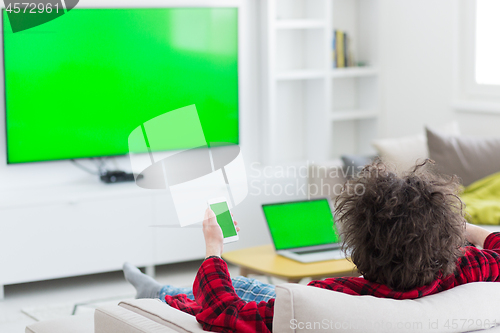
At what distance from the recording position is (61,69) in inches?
141

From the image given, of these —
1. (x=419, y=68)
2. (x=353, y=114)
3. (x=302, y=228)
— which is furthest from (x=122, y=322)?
(x=419, y=68)

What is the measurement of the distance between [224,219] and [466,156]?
2.35 meters

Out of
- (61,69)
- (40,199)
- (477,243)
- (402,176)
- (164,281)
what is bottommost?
(164,281)

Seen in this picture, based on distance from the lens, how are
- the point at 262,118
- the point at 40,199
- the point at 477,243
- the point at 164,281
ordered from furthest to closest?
the point at 262,118, the point at 164,281, the point at 40,199, the point at 477,243

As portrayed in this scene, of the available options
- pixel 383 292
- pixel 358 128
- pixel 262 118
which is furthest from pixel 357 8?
pixel 383 292

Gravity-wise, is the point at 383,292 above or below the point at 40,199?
above

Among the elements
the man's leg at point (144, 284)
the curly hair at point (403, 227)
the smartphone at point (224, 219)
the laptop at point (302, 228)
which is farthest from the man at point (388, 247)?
the laptop at point (302, 228)

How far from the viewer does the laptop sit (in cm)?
273

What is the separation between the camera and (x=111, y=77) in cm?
372

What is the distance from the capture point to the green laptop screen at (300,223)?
2.74 metres

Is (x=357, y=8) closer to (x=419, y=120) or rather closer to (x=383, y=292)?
(x=419, y=120)

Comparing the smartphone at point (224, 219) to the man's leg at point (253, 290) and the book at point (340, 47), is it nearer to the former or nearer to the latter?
the man's leg at point (253, 290)

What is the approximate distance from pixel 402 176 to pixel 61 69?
2754 millimetres

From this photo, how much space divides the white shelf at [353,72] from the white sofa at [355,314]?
329 centimetres
